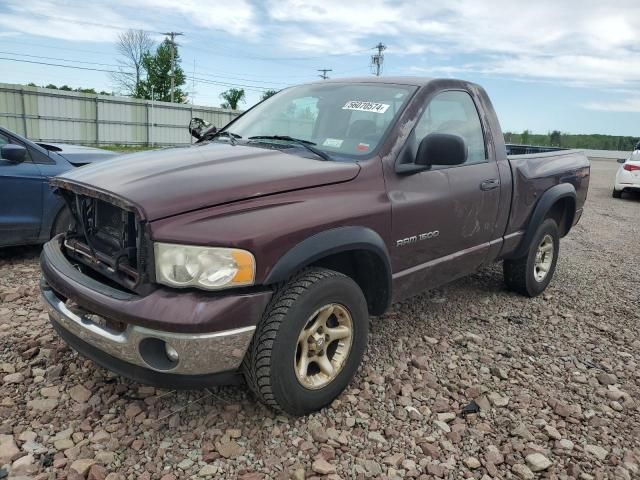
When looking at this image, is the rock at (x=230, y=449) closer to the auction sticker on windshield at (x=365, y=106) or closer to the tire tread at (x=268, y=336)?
the tire tread at (x=268, y=336)

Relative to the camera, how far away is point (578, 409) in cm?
295

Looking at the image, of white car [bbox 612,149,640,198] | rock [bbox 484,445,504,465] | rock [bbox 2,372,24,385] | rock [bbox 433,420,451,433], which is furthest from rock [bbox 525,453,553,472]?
white car [bbox 612,149,640,198]

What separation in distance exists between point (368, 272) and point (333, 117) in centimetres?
108

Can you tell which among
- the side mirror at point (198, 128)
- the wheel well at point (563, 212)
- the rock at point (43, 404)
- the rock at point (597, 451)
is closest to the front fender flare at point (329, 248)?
the rock at point (597, 451)

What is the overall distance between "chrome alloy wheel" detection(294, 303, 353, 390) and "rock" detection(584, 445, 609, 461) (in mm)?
1267

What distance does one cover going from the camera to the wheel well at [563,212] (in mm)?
4883

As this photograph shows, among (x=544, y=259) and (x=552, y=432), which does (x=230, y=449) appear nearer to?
(x=552, y=432)

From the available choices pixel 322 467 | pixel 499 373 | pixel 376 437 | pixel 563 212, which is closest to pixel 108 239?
pixel 322 467

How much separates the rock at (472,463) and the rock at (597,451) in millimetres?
577

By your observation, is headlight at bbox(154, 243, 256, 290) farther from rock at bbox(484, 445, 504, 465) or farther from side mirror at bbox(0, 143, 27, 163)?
side mirror at bbox(0, 143, 27, 163)

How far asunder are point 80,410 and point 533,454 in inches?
89.5

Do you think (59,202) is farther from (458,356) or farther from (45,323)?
(458,356)

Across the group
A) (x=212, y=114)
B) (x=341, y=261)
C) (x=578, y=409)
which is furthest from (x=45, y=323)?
(x=212, y=114)

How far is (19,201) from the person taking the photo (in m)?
4.82
